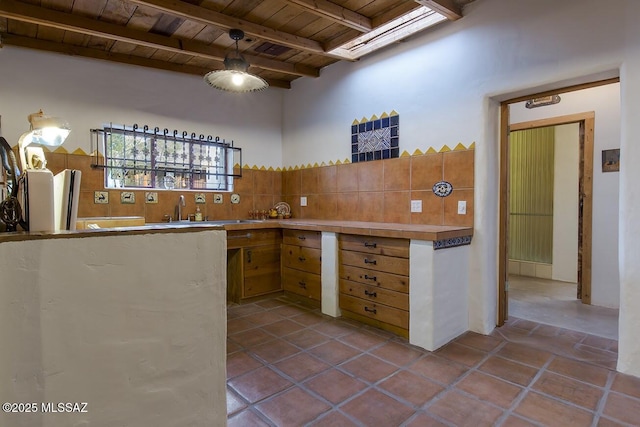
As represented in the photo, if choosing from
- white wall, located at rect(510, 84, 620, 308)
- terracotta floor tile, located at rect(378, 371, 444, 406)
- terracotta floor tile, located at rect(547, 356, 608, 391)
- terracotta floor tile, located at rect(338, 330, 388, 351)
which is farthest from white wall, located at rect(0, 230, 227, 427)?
white wall, located at rect(510, 84, 620, 308)

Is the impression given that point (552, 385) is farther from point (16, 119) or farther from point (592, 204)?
point (16, 119)

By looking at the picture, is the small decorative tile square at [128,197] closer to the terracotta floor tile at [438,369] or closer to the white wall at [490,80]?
the white wall at [490,80]

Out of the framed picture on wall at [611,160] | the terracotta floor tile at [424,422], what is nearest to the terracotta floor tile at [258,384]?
the terracotta floor tile at [424,422]

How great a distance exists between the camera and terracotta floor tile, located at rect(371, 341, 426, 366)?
7.23 feet

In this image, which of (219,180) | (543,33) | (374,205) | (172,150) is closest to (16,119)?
(172,150)

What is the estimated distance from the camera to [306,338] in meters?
2.58

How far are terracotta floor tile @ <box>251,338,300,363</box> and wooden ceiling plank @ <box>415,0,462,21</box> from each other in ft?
8.58

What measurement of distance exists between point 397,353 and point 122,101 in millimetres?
3491

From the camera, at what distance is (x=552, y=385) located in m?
1.89

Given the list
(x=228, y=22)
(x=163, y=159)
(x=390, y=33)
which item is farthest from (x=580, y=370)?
(x=163, y=159)

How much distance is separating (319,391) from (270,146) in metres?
3.30

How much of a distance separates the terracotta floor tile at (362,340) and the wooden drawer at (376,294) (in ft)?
0.86

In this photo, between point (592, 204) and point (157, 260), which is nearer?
point (157, 260)

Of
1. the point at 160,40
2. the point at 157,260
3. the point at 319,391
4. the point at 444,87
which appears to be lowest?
the point at 319,391
